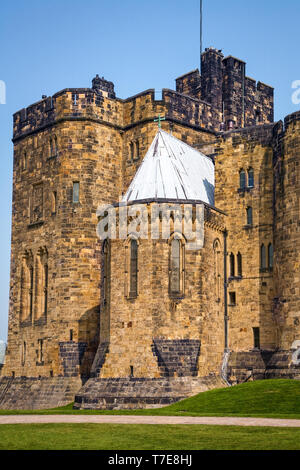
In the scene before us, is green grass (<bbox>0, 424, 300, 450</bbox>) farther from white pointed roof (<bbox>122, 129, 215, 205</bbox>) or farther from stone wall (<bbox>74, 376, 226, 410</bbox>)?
white pointed roof (<bbox>122, 129, 215, 205</bbox>)

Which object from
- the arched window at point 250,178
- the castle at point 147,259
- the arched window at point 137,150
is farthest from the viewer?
the arched window at point 137,150

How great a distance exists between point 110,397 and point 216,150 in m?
15.7

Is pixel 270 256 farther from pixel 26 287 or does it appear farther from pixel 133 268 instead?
pixel 26 287

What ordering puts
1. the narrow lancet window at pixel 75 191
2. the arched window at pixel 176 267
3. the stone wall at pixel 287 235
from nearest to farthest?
1. the arched window at pixel 176 267
2. the stone wall at pixel 287 235
3. the narrow lancet window at pixel 75 191

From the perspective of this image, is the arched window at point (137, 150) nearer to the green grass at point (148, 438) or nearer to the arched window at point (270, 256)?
the arched window at point (270, 256)

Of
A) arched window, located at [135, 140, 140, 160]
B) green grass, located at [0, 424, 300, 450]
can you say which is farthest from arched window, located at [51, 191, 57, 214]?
green grass, located at [0, 424, 300, 450]

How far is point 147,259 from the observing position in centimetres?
3728

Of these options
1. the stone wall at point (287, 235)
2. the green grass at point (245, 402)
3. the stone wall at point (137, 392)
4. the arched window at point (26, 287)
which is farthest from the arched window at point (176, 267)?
the arched window at point (26, 287)

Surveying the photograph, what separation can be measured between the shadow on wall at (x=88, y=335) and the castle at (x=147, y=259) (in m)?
0.06

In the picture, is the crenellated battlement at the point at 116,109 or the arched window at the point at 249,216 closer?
the arched window at the point at 249,216

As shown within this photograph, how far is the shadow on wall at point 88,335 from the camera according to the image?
43.8 m

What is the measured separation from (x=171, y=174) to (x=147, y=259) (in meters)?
5.86

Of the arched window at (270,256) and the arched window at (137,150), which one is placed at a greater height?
the arched window at (137,150)
